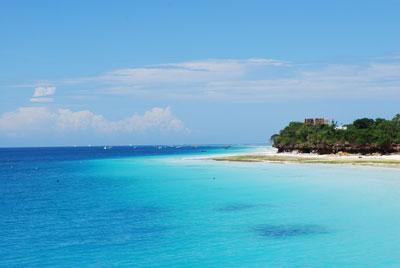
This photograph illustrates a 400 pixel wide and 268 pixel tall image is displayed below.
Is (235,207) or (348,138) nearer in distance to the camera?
(235,207)

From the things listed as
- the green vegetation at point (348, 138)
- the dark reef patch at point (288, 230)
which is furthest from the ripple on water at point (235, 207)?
the green vegetation at point (348, 138)

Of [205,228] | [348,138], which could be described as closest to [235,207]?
[205,228]

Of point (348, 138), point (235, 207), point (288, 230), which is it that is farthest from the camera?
point (348, 138)

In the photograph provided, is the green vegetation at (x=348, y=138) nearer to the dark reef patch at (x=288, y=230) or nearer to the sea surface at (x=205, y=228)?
the sea surface at (x=205, y=228)

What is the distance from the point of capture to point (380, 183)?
53500 mm

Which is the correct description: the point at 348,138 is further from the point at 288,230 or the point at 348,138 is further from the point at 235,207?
the point at 288,230

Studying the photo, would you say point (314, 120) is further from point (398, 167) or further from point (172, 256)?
point (172, 256)

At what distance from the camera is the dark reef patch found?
89.5 feet

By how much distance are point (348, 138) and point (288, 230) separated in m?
85.4

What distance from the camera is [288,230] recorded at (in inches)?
1120

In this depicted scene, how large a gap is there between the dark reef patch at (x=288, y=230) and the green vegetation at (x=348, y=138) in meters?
77.4

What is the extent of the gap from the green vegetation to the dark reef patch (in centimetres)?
7738

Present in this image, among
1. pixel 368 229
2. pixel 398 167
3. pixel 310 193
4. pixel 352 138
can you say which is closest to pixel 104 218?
pixel 368 229

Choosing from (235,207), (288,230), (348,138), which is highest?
(348,138)
